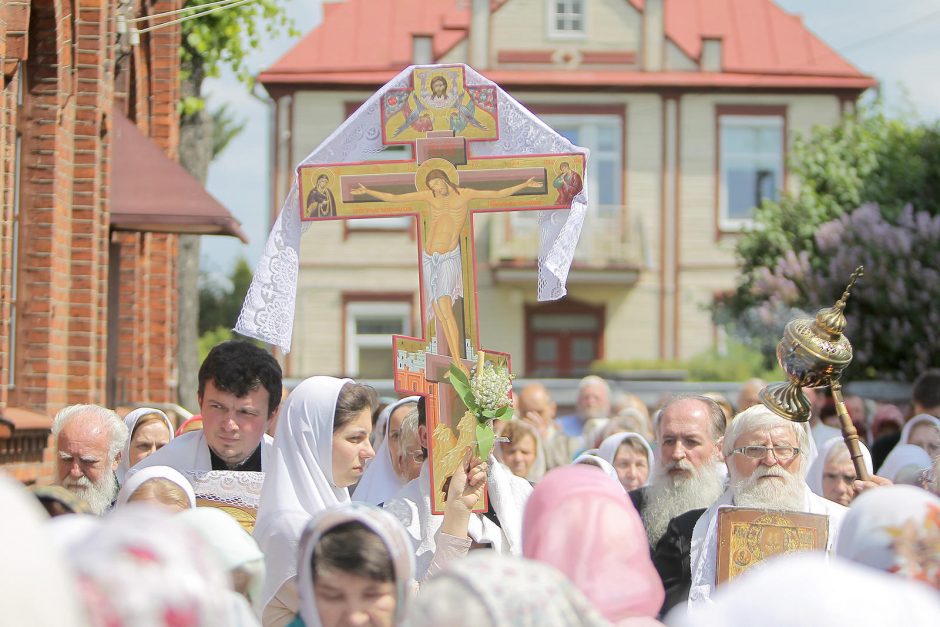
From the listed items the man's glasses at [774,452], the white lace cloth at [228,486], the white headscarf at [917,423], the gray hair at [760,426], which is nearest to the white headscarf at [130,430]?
the white lace cloth at [228,486]

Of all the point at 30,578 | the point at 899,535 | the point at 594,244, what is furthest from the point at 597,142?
the point at 30,578

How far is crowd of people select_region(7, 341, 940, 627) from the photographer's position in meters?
2.90

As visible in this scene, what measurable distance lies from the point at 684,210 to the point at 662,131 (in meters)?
1.62

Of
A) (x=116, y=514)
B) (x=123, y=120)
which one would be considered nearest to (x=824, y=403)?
(x=123, y=120)

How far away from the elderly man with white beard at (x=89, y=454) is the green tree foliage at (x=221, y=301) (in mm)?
35353

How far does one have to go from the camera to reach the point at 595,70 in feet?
100

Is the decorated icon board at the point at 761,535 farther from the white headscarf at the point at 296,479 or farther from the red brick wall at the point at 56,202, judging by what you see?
the red brick wall at the point at 56,202

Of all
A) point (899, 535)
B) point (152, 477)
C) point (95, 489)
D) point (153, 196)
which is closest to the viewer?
point (899, 535)

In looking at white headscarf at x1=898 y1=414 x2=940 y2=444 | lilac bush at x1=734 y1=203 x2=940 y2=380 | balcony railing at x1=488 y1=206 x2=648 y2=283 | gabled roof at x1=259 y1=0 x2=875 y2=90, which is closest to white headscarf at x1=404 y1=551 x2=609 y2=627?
white headscarf at x1=898 y1=414 x2=940 y2=444

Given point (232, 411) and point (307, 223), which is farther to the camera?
point (307, 223)

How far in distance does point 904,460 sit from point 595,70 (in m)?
22.9

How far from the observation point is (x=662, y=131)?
30688 millimetres

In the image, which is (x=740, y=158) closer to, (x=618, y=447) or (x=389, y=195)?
(x=618, y=447)

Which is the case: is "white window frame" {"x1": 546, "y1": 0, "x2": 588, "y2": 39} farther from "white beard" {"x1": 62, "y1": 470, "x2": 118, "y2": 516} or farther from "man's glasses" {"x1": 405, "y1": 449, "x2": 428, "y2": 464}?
"white beard" {"x1": 62, "y1": 470, "x2": 118, "y2": 516}
